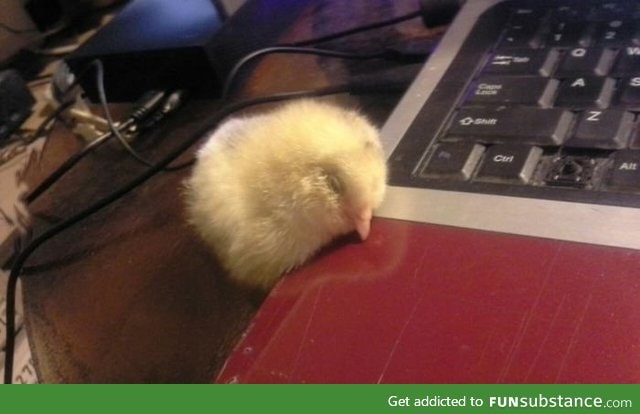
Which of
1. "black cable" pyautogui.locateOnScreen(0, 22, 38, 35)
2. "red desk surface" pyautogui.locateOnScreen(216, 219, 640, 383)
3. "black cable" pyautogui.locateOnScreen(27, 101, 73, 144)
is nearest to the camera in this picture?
"red desk surface" pyautogui.locateOnScreen(216, 219, 640, 383)

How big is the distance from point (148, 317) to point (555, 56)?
1.08 ft

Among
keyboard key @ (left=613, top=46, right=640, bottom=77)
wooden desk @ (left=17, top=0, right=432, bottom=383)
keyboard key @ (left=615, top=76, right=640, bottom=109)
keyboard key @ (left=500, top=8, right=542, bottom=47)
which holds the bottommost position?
wooden desk @ (left=17, top=0, right=432, bottom=383)

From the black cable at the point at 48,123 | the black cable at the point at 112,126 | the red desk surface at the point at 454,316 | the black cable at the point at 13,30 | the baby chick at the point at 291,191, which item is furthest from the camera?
the black cable at the point at 13,30

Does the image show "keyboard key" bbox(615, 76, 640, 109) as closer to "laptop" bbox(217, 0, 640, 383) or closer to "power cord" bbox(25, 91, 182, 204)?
"laptop" bbox(217, 0, 640, 383)

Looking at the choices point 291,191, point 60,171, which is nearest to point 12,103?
point 60,171

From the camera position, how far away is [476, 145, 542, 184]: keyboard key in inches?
12.0

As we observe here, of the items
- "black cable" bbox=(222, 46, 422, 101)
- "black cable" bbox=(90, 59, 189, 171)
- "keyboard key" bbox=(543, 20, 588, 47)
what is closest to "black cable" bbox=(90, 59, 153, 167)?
"black cable" bbox=(90, 59, 189, 171)

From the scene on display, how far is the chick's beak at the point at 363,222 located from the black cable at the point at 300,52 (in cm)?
26

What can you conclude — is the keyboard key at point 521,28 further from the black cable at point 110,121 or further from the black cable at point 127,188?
the black cable at point 110,121

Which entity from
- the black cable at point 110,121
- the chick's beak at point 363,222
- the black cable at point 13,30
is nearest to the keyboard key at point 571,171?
the chick's beak at point 363,222

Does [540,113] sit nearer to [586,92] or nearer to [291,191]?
[586,92]

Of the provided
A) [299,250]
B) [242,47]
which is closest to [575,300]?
[299,250]

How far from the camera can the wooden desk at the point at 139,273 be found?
36cm

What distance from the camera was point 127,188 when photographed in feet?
1.59
